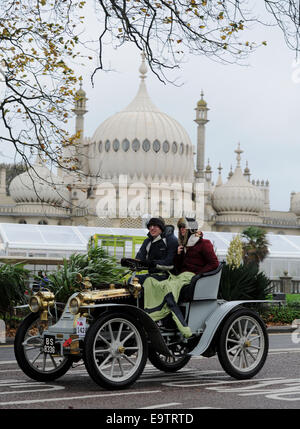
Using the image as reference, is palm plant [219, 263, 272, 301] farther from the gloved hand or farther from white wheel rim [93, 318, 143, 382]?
white wheel rim [93, 318, 143, 382]

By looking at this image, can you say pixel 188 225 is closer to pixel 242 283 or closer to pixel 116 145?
pixel 242 283

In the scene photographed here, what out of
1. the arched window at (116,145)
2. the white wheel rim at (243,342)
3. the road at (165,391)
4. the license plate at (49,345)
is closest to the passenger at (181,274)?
the white wheel rim at (243,342)

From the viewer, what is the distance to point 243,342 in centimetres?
859

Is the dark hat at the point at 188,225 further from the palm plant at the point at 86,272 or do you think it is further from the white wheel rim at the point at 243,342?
the palm plant at the point at 86,272

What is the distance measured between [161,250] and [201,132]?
85.1m

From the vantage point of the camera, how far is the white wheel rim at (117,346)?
7594 millimetres

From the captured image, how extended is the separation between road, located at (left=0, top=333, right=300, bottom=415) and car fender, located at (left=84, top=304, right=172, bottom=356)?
0.40 metres

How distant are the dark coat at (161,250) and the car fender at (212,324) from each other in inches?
27.7

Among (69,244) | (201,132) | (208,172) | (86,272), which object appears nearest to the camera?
(86,272)

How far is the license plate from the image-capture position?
7785mm

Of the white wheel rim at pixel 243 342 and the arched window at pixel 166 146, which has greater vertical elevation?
the arched window at pixel 166 146

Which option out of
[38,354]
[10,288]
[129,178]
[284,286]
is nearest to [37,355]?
[38,354]

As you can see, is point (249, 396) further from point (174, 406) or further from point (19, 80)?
point (19, 80)

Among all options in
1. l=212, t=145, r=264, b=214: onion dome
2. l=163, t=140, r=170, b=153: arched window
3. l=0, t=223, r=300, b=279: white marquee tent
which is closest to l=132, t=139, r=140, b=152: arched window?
l=163, t=140, r=170, b=153: arched window
